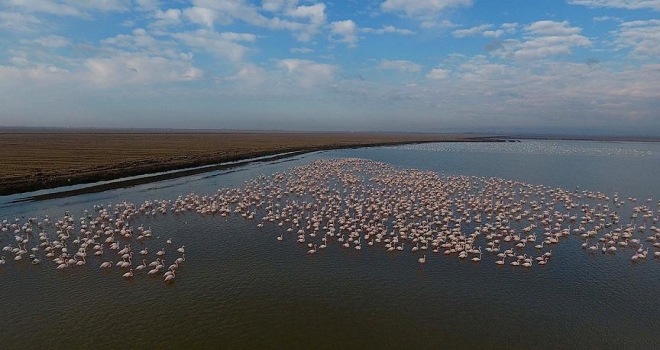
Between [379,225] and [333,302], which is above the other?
[379,225]

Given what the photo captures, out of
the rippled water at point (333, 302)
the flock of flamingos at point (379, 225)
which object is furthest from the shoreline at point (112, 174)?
the rippled water at point (333, 302)

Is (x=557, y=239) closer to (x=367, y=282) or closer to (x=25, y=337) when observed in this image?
(x=367, y=282)

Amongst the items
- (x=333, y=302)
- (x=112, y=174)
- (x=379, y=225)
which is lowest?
(x=333, y=302)

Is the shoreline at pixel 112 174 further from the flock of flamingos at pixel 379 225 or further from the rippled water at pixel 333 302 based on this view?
the rippled water at pixel 333 302

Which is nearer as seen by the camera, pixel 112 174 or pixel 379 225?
pixel 379 225

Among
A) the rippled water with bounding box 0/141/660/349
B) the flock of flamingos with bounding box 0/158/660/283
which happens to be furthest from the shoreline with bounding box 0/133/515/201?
the rippled water with bounding box 0/141/660/349

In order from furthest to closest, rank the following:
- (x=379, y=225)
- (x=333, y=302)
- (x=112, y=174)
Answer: (x=112, y=174) < (x=379, y=225) < (x=333, y=302)

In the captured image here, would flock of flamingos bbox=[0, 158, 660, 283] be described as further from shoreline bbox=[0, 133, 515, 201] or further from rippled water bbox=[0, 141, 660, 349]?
shoreline bbox=[0, 133, 515, 201]

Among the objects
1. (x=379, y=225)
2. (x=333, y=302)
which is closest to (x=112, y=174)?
(x=379, y=225)

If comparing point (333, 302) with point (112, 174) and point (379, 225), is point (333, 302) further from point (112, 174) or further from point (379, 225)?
point (112, 174)
